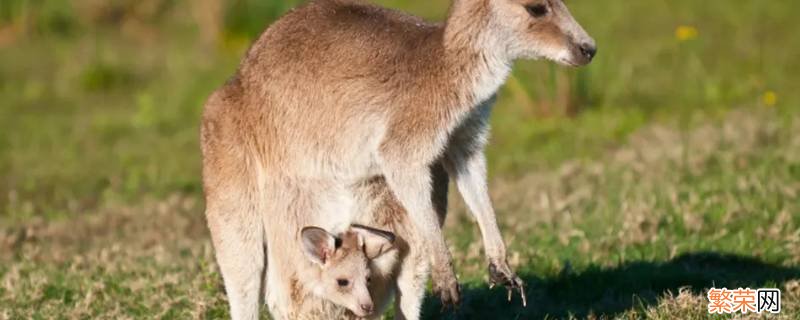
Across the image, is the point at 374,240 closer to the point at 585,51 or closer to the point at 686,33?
the point at 585,51

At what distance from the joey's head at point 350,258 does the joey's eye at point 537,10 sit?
3.41 feet

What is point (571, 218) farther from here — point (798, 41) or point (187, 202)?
point (798, 41)

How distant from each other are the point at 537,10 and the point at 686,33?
6726 millimetres

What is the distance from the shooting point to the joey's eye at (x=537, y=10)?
5234 millimetres

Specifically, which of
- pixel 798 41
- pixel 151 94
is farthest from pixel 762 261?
pixel 151 94

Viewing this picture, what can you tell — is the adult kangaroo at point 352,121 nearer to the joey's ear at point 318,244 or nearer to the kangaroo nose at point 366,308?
the joey's ear at point 318,244

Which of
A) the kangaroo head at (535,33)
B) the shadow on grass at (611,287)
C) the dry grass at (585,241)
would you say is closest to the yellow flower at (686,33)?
the dry grass at (585,241)

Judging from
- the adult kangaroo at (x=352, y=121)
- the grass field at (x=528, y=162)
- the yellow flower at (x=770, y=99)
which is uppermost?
the adult kangaroo at (x=352, y=121)

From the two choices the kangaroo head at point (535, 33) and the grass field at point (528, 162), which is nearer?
the kangaroo head at point (535, 33)

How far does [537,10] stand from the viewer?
524 centimetres

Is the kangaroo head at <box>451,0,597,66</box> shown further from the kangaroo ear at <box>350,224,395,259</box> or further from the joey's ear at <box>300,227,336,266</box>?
the joey's ear at <box>300,227,336,266</box>

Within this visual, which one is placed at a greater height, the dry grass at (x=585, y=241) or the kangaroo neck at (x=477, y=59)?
the kangaroo neck at (x=477, y=59)

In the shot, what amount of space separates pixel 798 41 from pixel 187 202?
5922mm

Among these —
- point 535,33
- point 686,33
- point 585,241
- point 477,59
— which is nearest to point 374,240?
point 477,59
